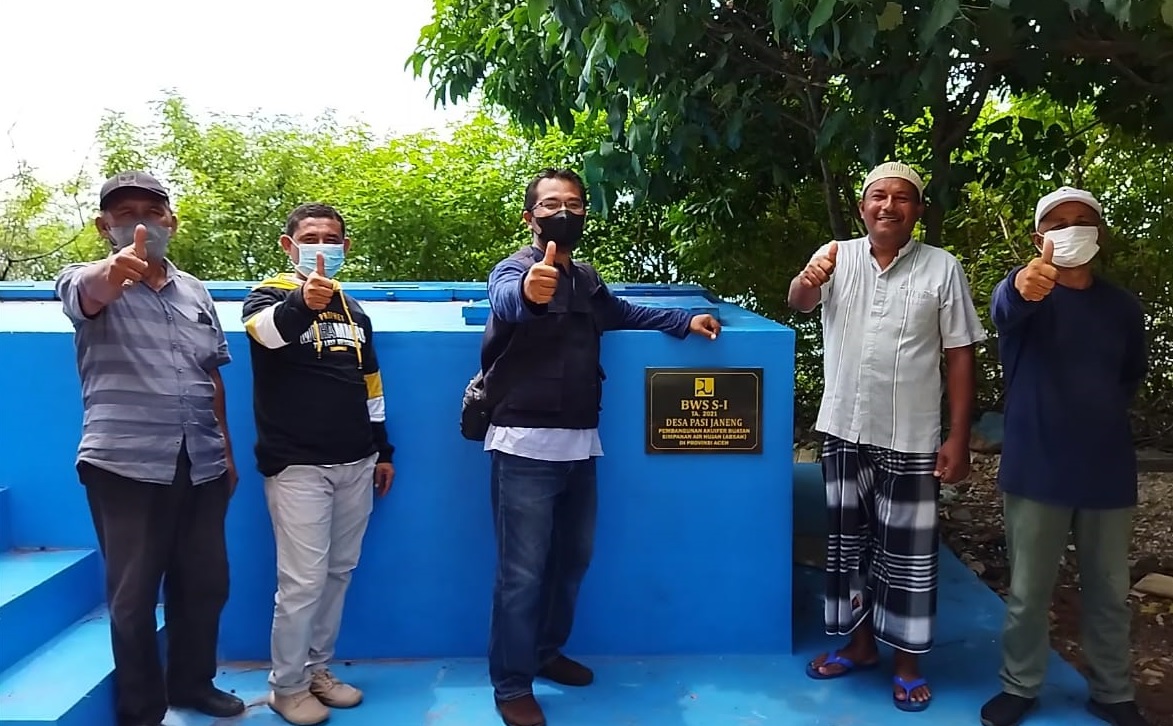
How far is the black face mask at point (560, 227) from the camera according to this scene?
2832 mm

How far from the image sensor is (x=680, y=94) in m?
3.79

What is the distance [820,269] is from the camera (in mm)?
2986

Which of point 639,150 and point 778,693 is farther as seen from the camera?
point 639,150

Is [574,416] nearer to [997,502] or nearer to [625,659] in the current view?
[625,659]

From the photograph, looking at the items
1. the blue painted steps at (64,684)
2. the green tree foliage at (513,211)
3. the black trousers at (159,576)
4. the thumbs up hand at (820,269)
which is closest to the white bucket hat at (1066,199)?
the thumbs up hand at (820,269)

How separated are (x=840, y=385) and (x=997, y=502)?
3.87m

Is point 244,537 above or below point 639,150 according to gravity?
below

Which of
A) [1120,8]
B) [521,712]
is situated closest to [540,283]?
[521,712]

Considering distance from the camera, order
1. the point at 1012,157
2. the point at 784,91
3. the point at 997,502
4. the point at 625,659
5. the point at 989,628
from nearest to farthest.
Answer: the point at 625,659 < the point at 989,628 < the point at 1012,157 < the point at 784,91 < the point at 997,502

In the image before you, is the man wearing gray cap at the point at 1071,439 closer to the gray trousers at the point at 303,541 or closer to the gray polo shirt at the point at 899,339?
the gray polo shirt at the point at 899,339

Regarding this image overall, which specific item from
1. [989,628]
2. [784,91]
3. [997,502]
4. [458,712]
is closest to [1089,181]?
[997,502]

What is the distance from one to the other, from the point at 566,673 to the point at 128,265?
2011 millimetres

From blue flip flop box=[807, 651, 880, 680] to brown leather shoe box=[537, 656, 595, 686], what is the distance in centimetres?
82

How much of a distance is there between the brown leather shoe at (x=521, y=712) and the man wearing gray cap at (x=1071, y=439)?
1.48 metres
